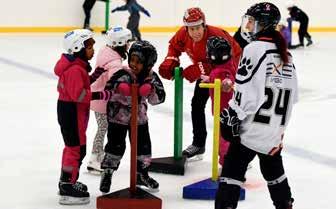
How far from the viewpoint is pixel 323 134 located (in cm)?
573

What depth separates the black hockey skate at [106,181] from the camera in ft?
12.8

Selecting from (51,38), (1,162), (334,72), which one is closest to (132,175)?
(1,162)

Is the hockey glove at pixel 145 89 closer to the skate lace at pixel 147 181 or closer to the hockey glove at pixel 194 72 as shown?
the skate lace at pixel 147 181

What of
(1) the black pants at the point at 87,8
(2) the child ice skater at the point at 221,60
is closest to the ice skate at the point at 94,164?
(2) the child ice skater at the point at 221,60

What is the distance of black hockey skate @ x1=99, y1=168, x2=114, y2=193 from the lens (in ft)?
12.8

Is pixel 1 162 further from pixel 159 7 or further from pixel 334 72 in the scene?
pixel 159 7

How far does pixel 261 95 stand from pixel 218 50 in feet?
3.46

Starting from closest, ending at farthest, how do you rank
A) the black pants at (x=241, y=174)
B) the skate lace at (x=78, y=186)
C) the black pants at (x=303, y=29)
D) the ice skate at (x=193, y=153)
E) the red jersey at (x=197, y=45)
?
the black pants at (x=241, y=174) < the skate lace at (x=78, y=186) < the red jersey at (x=197, y=45) < the ice skate at (x=193, y=153) < the black pants at (x=303, y=29)

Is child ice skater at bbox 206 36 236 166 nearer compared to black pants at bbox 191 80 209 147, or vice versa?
child ice skater at bbox 206 36 236 166

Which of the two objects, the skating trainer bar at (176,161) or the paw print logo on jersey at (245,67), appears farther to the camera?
the skating trainer bar at (176,161)

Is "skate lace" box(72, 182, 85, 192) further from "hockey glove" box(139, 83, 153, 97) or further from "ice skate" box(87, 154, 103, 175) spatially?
"hockey glove" box(139, 83, 153, 97)

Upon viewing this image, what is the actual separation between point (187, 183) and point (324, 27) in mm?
13073

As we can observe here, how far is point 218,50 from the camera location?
397cm

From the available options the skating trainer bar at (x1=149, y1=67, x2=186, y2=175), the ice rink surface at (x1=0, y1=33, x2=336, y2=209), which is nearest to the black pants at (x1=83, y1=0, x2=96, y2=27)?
the ice rink surface at (x1=0, y1=33, x2=336, y2=209)
